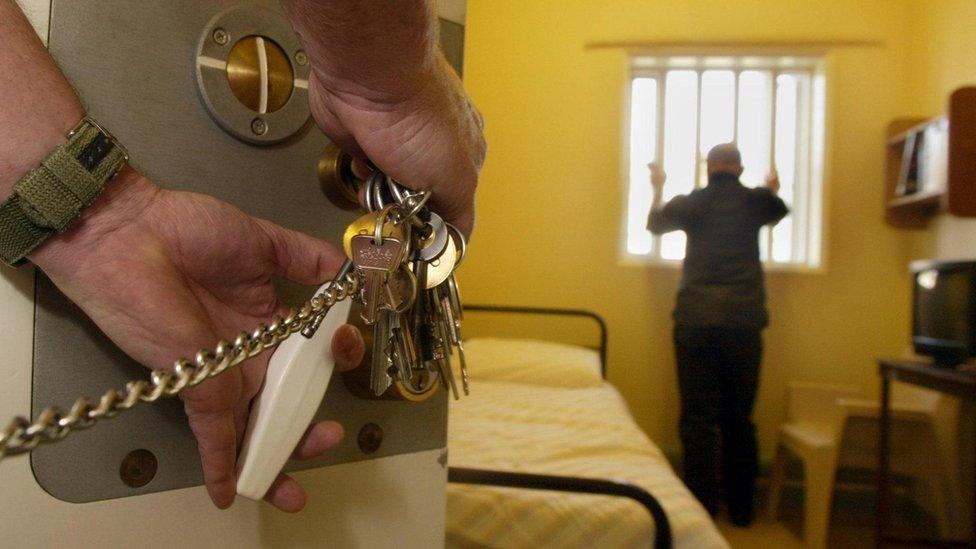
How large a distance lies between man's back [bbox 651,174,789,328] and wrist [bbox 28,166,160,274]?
2327 mm

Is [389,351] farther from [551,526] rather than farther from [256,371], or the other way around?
[551,526]

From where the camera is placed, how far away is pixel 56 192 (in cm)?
27

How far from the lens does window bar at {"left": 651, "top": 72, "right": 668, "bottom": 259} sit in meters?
3.06

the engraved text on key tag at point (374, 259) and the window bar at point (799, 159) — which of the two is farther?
the window bar at point (799, 159)

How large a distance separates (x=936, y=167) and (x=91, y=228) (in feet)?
9.15

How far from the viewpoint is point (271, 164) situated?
0.39 meters

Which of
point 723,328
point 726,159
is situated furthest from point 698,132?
point 723,328

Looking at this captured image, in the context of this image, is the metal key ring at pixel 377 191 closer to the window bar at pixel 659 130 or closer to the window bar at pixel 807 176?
the window bar at pixel 659 130

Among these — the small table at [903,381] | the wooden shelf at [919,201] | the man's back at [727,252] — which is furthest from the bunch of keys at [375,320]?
the wooden shelf at [919,201]

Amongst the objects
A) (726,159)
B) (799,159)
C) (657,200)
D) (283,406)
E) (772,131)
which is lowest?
(283,406)

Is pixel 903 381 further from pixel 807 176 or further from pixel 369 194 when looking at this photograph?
pixel 369 194

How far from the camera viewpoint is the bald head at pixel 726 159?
7.84ft

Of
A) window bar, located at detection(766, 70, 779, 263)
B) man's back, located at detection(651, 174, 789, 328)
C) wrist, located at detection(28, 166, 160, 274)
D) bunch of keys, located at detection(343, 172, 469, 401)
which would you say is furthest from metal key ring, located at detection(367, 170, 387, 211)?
window bar, located at detection(766, 70, 779, 263)

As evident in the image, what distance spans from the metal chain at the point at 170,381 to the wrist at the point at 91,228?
0.07 m
